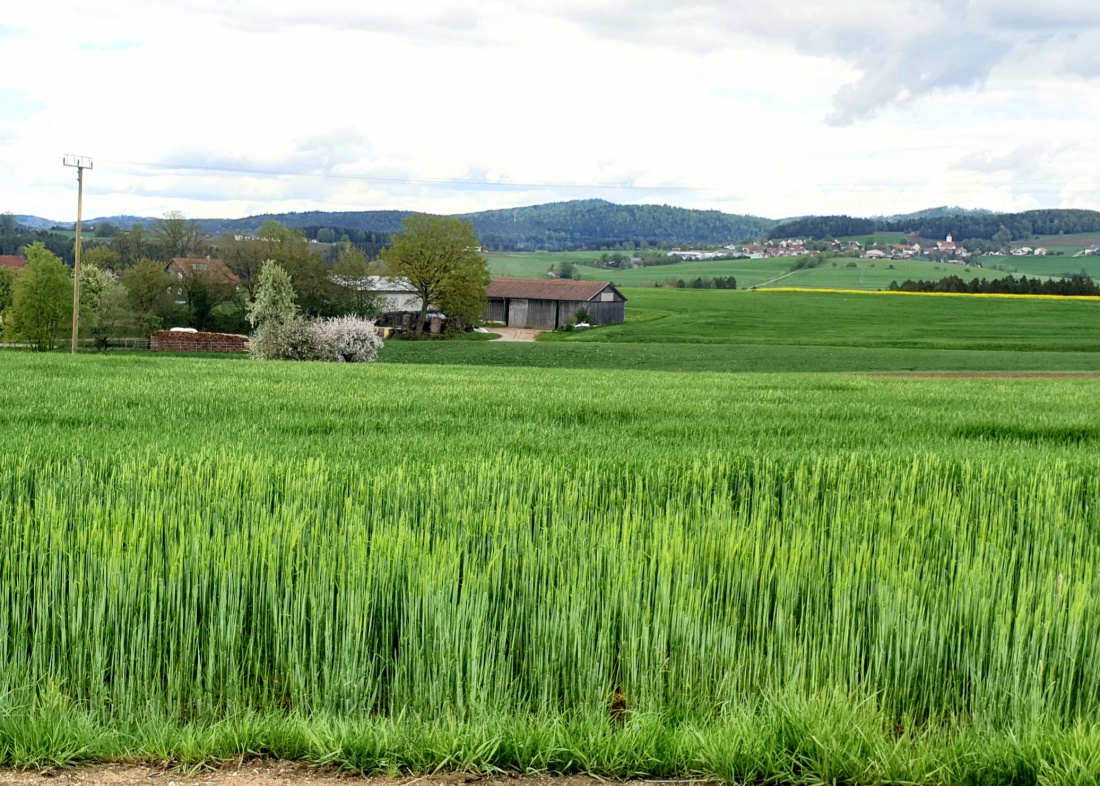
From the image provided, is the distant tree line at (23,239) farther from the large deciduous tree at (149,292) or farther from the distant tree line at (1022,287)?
the distant tree line at (1022,287)

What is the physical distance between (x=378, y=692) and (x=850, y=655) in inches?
91.4

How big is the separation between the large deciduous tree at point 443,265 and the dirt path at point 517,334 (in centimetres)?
452

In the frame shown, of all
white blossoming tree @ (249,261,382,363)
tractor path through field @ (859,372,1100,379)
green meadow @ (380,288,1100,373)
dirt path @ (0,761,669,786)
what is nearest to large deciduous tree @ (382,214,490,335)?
green meadow @ (380,288,1100,373)

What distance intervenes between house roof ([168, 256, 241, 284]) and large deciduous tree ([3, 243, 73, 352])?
14.5 meters

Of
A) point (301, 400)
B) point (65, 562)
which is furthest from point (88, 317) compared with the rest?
point (65, 562)

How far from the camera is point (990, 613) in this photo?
203 inches

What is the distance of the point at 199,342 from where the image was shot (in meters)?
79.7

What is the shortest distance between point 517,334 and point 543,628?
9811cm

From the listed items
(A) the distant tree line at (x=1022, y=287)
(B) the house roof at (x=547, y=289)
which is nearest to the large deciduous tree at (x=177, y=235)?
(B) the house roof at (x=547, y=289)

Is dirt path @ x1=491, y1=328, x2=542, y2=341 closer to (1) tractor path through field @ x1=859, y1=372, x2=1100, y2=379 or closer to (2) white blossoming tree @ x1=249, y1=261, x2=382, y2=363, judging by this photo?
(2) white blossoming tree @ x1=249, y1=261, x2=382, y2=363

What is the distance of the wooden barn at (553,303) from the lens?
11231 centimetres

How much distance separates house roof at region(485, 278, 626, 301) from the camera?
370 feet

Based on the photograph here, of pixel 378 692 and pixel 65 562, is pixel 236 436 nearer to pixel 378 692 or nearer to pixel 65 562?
pixel 65 562

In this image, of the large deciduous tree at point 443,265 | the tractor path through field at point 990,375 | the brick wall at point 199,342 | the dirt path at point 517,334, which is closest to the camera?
the tractor path through field at point 990,375
